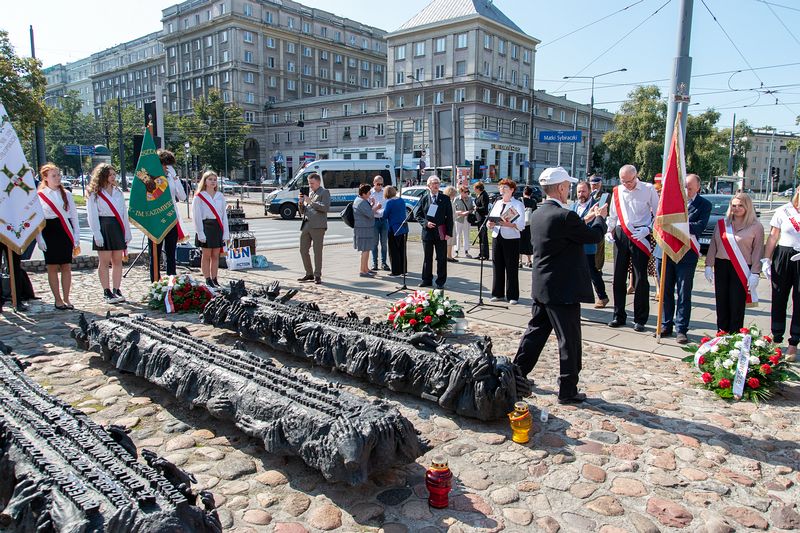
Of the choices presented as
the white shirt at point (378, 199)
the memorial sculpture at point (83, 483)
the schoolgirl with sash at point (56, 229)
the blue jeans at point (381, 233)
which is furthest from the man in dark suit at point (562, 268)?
the blue jeans at point (381, 233)

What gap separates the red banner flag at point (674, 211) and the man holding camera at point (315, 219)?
17.8 ft

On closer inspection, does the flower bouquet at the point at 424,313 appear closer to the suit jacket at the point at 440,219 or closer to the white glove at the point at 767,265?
the suit jacket at the point at 440,219

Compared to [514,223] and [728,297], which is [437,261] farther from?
[728,297]

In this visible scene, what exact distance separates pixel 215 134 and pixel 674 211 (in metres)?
51.4

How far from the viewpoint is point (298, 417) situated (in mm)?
3477

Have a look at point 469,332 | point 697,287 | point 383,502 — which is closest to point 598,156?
point 697,287

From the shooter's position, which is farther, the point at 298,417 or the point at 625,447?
the point at 625,447

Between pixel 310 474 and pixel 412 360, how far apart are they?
143 cm

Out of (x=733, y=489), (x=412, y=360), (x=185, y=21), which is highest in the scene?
(x=185, y=21)

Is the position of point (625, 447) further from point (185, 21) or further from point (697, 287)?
point (185, 21)

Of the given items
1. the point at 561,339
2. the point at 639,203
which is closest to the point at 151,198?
the point at 561,339

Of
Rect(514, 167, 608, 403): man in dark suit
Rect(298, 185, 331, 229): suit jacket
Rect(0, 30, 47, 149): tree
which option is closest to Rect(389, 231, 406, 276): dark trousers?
Rect(298, 185, 331, 229): suit jacket

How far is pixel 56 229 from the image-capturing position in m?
7.77

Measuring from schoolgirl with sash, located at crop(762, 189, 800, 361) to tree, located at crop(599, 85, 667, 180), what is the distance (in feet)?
161
